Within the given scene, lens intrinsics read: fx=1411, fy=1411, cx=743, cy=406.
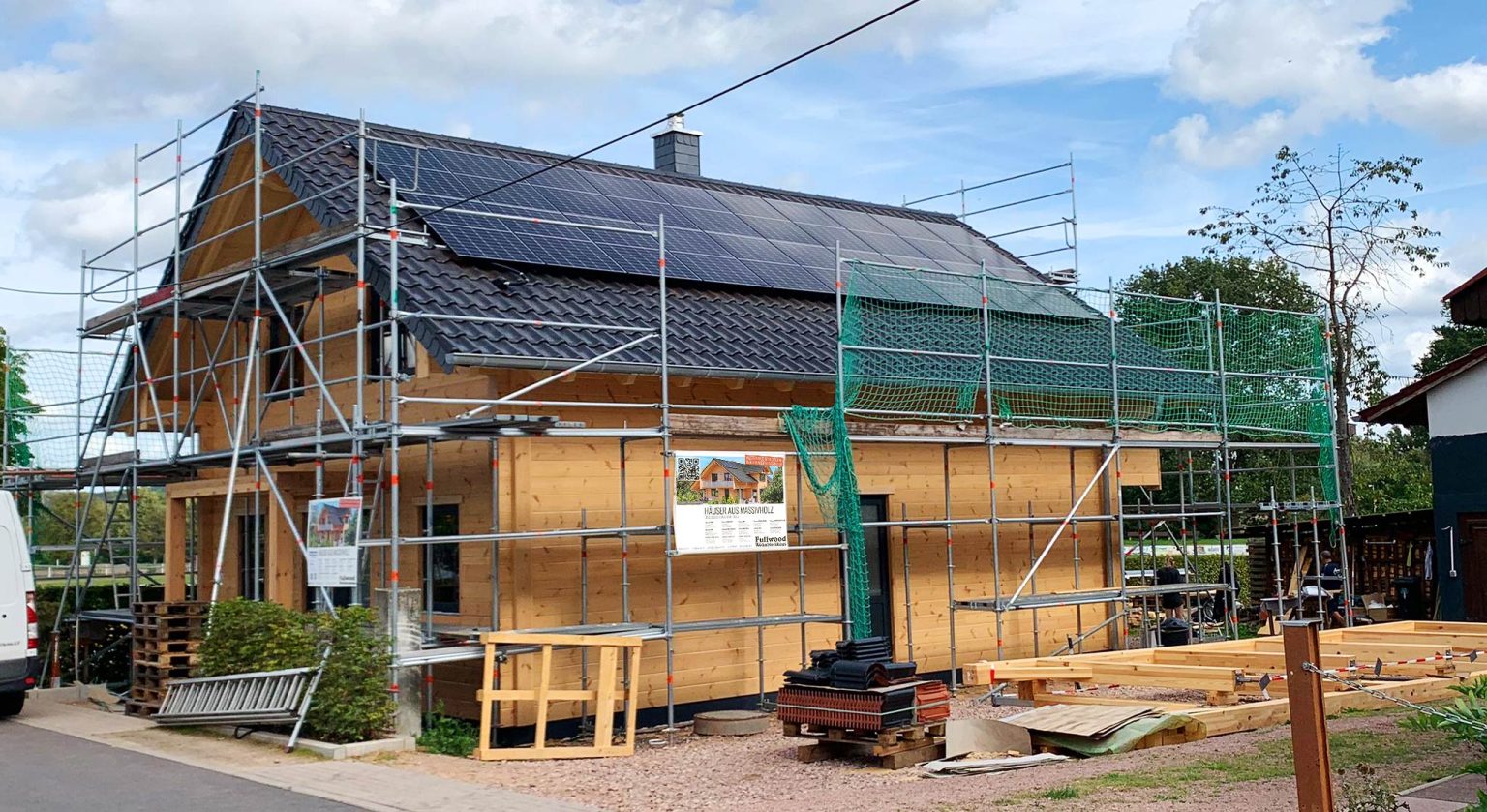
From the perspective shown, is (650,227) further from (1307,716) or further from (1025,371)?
(1307,716)

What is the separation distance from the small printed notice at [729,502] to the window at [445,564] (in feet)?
8.34

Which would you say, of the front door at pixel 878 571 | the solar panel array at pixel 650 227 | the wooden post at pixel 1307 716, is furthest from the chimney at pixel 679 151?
the wooden post at pixel 1307 716

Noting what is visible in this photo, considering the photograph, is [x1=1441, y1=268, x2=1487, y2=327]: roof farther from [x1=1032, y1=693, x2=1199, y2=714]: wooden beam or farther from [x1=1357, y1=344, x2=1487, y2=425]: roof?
[x1=1032, y1=693, x2=1199, y2=714]: wooden beam

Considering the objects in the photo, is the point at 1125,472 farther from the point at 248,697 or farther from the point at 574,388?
the point at 248,697

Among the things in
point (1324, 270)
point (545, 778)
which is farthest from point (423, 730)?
point (1324, 270)

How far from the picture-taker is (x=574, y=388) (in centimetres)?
1503

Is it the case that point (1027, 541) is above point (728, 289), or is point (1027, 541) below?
below

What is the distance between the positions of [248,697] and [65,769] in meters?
1.74

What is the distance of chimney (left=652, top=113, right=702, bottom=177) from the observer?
23.5m

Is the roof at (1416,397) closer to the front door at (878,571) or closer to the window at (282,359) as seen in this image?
the front door at (878,571)

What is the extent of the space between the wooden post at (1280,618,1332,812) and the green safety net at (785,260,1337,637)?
8.02 meters

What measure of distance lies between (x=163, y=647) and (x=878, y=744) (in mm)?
8057

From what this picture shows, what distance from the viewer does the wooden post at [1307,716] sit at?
300 inches

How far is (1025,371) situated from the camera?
61.8 feet
